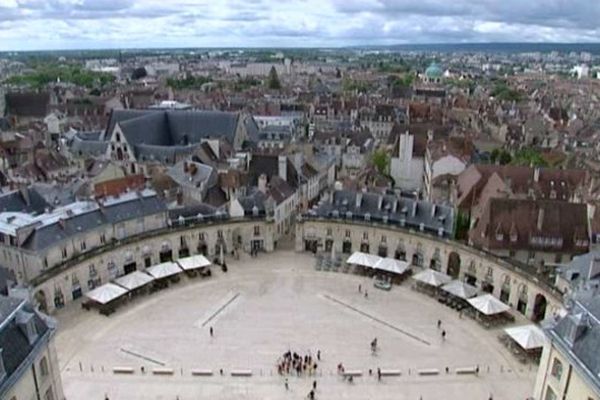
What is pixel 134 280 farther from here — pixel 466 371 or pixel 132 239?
pixel 466 371

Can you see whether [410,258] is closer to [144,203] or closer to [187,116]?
[144,203]

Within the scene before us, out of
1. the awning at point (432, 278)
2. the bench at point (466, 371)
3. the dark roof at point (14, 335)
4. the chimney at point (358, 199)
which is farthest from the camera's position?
the chimney at point (358, 199)

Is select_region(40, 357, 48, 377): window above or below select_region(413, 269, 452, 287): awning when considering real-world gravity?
above

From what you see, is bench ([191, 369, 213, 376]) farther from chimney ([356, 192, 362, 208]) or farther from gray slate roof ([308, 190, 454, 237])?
chimney ([356, 192, 362, 208])

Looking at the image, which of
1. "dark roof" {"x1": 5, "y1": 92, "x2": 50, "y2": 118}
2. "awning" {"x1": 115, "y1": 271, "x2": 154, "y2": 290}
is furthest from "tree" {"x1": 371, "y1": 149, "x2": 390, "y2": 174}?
"dark roof" {"x1": 5, "y1": 92, "x2": 50, "y2": 118}

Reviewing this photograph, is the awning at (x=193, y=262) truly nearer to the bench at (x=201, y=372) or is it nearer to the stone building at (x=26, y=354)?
the bench at (x=201, y=372)

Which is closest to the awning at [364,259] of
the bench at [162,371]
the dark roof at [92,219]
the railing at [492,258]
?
the railing at [492,258]

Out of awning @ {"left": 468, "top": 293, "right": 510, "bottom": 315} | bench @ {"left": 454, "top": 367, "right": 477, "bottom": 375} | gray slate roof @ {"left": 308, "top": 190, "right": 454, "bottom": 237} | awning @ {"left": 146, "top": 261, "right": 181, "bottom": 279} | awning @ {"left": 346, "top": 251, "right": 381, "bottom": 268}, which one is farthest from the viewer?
gray slate roof @ {"left": 308, "top": 190, "right": 454, "bottom": 237}

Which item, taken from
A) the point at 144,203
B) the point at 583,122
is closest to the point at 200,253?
the point at 144,203
